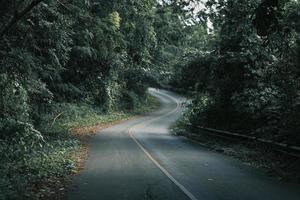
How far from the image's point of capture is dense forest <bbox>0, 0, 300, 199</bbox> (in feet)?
45.7

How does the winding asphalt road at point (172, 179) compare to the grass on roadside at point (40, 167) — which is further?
the winding asphalt road at point (172, 179)

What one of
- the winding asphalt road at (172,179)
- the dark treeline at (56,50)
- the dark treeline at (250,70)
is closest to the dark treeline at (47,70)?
the dark treeline at (56,50)

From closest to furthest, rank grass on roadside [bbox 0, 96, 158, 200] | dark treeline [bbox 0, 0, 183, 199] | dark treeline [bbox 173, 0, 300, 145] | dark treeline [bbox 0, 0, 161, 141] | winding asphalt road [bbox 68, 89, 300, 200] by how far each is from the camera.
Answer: grass on roadside [bbox 0, 96, 158, 200] → winding asphalt road [bbox 68, 89, 300, 200] → dark treeline [bbox 0, 0, 183, 199] → dark treeline [bbox 173, 0, 300, 145] → dark treeline [bbox 0, 0, 161, 141]

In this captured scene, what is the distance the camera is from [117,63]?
38750mm

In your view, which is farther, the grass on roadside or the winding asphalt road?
the winding asphalt road

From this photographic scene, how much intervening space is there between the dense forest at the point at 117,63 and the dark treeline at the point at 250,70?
0.04 meters

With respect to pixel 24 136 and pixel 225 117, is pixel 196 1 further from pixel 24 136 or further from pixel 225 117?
pixel 225 117

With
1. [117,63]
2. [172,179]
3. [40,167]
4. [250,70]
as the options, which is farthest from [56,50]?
[117,63]

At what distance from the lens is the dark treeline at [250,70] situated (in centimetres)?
1373

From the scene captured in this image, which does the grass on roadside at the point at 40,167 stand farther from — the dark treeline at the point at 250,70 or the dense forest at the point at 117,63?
the dark treeline at the point at 250,70

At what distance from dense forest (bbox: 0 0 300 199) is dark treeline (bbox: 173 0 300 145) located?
0.04 metres

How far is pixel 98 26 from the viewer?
29.8 metres

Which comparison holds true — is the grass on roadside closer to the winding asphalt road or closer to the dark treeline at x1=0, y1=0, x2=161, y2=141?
the winding asphalt road

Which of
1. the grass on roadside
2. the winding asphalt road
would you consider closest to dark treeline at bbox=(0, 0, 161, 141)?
the grass on roadside
